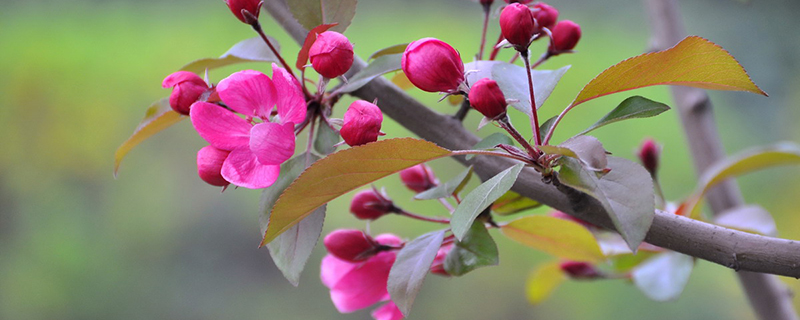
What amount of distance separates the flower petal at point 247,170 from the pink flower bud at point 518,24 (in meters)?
0.13

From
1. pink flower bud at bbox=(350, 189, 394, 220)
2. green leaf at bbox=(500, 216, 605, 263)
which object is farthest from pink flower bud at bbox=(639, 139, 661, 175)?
pink flower bud at bbox=(350, 189, 394, 220)

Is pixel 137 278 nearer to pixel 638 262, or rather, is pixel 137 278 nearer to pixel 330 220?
pixel 330 220

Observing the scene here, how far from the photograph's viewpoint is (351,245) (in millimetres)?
398

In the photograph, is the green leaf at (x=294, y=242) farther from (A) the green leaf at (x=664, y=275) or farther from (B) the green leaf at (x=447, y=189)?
(A) the green leaf at (x=664, y=275)

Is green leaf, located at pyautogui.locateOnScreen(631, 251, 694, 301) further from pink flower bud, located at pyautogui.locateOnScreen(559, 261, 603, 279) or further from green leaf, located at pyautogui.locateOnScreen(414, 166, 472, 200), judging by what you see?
green leaf, located at pyautogui.locateOnScreen(414, 166, 472, 200)

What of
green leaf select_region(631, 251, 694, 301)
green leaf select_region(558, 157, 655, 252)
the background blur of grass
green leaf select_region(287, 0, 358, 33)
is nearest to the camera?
green leaf select_region(558, 157, 655, 252)

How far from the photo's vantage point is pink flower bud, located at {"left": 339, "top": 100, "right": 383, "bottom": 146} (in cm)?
30

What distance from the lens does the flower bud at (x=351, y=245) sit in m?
0.39

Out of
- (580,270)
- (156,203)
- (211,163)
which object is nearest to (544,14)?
(211,163)

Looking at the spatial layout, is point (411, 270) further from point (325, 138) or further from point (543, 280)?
point (543, 280)

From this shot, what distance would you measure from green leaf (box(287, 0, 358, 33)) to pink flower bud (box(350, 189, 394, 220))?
4.8 inches

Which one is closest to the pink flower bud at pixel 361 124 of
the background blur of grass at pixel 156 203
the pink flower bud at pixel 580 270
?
the pink flower bud at pixel 580 270

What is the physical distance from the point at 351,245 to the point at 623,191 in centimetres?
18

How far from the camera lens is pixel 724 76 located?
29cm
